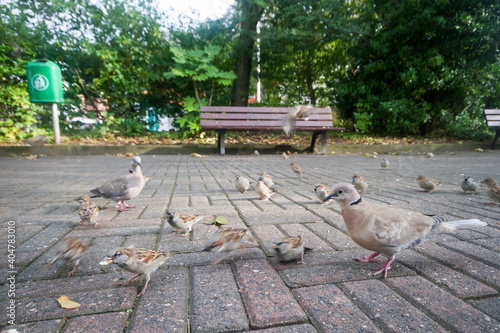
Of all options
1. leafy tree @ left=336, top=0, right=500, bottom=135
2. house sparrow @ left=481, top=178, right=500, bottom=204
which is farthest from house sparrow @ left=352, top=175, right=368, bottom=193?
leafy tree @ left=336, top=0, right=500, bottom=135

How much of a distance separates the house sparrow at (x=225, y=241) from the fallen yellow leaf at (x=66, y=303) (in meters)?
0.84

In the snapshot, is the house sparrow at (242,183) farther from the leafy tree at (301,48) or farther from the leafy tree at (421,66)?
the leafy tree at (421,66)

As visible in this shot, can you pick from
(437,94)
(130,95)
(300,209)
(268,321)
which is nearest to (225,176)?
(300,209)

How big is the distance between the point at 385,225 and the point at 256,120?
9.68 m

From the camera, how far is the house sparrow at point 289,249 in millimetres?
1982

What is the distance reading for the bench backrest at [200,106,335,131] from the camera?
1045 centimetres

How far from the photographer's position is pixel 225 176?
19.3 ft

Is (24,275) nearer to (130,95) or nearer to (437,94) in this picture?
(130,95)

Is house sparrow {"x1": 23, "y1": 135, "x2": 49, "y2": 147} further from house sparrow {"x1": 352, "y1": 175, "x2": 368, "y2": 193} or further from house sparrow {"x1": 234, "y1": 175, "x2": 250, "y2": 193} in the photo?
house sparrow {"x1": 352, "y1": 175, "x2": 368, "y2": 193}

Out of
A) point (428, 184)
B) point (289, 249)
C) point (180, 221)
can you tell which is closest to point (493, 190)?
point (428, 184)

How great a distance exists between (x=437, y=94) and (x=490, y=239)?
44.9ft

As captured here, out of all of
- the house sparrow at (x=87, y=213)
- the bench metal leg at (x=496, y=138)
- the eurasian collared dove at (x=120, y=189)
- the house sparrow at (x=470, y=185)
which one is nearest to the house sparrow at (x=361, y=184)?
the house sparrow at (x=470, y=185)

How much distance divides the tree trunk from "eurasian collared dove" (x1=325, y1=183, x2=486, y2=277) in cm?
1155

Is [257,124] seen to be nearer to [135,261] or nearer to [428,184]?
[428,184]
